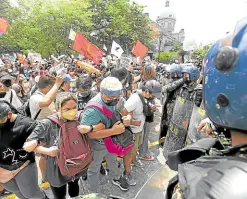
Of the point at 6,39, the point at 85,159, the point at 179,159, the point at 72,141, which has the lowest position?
the point at 85,159

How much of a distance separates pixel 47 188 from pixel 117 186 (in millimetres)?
1067

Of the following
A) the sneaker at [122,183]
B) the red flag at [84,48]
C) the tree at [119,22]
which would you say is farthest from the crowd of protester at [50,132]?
the tree at [119,22]

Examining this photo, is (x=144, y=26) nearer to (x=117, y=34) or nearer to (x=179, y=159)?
(x=117, y=34)

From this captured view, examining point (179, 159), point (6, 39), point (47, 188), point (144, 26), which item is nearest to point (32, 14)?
point (6, 39)

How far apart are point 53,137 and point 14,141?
0.41m

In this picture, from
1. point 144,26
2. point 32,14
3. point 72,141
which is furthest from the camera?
point 144,26

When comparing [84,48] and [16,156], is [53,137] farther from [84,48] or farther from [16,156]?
[84,48]

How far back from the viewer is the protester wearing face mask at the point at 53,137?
7.81 feet

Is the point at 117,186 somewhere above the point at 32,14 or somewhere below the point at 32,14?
below

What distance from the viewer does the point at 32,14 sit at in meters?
23.9

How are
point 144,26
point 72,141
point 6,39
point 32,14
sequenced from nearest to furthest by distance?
point 72,141 < point 32,14 < point 6,39 < point 144,26

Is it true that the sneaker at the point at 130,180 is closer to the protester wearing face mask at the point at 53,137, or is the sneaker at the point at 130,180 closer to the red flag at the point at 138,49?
the protester wearing face mask at the point at 53,137

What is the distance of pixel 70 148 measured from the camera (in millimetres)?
2494

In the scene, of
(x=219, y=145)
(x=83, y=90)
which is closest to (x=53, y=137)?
(x=83, y=90)
